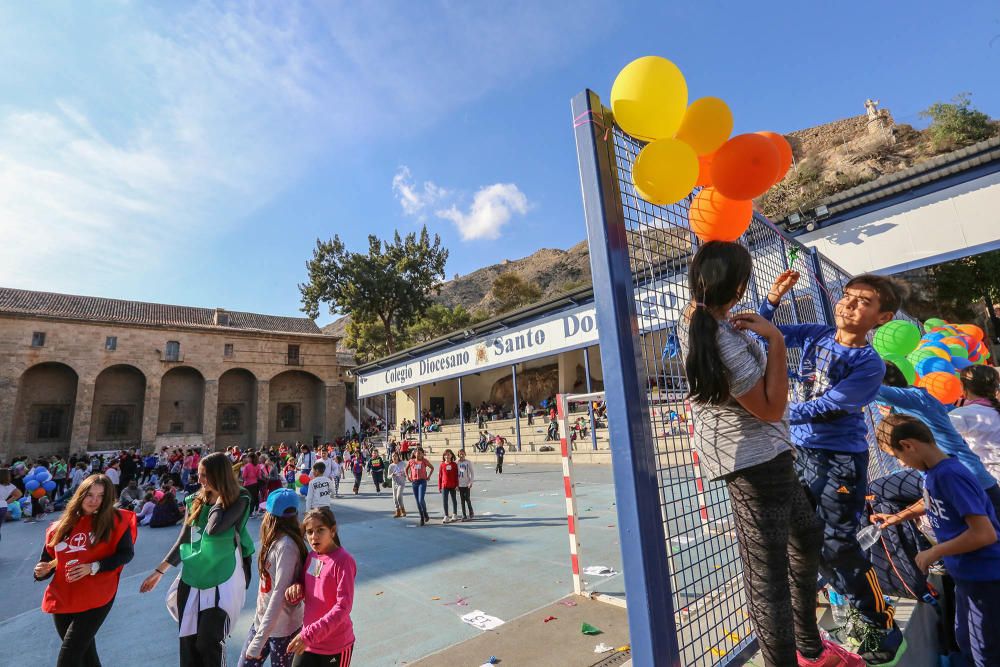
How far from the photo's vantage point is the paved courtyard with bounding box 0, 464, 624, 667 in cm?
413

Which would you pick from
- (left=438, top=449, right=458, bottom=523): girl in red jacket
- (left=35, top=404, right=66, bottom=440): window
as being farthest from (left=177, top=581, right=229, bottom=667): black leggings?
(left=35, top=404, right=66, bottom=440): window

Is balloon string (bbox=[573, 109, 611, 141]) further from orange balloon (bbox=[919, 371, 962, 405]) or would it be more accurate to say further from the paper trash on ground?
orange balloon (bbox=[919, 371, 962, 405])

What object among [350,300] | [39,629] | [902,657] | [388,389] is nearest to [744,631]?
[902,657]

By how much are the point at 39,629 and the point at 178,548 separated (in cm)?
348

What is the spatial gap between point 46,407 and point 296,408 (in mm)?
15720

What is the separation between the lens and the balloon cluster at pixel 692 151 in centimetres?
208

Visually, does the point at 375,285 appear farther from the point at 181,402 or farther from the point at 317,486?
the point at 317,486

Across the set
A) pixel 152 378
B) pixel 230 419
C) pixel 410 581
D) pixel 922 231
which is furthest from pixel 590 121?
pixel 230 419

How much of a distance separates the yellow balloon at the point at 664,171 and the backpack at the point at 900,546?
2.50 meters

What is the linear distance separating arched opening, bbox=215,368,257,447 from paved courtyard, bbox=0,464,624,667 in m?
28.3

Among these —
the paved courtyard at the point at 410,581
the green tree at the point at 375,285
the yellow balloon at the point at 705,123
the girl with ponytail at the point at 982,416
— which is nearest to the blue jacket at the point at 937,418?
the girl with ponytail at the point at 982,416

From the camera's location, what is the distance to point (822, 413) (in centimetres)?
217

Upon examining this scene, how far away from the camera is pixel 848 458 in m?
2.30

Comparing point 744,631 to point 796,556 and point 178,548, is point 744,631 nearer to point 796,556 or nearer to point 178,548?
point 796,556
